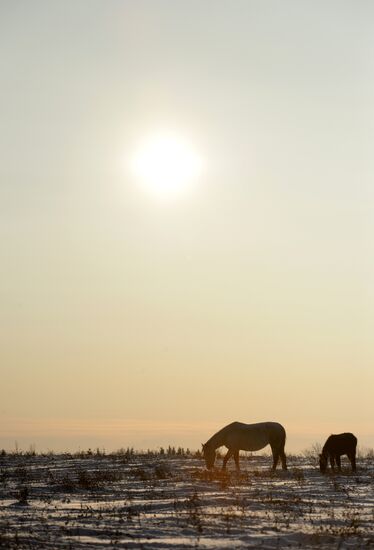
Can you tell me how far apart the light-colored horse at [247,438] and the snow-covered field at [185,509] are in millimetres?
2345

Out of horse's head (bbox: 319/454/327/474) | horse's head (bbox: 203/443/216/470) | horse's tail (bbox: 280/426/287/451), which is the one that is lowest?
horse's head (bbox: 319/454/327/474)

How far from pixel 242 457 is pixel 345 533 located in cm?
2139

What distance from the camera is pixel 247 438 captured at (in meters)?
27.8

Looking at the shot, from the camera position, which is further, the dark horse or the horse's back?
the horse's back

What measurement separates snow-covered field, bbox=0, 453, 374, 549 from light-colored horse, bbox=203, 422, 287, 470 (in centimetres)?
234

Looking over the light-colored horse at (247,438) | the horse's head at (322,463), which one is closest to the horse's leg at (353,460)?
the horse's head at (322,463)

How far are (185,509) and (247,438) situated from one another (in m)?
13.0

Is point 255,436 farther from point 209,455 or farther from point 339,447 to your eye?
point 339,447

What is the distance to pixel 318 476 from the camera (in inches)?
919

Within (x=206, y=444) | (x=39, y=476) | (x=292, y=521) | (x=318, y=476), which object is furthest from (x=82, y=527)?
(x=206, y=444)

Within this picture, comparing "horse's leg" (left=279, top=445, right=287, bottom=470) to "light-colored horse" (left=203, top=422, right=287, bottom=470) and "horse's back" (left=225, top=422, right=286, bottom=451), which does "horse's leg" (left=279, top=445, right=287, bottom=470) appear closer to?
"light-colored horse" (left=203, top=422, right=287, bottom=470)

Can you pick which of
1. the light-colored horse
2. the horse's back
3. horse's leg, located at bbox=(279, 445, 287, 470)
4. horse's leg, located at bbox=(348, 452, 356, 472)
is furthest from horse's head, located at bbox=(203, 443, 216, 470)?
horse's leg, located at bbox=(348, 452, 356, 472)

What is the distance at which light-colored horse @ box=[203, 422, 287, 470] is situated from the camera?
1078 inches

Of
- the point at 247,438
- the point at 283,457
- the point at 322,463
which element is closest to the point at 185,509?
the point at 322,463
